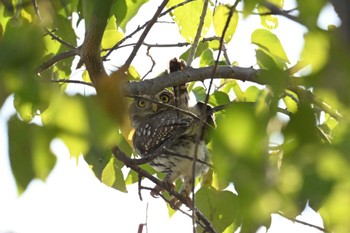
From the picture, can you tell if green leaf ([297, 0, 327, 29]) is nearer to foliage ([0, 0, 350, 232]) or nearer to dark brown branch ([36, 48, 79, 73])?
foliage ([0, 0, 350, 232])

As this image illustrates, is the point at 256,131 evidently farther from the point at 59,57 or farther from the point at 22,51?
the point at 59,57

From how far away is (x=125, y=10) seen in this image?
7.13 feet

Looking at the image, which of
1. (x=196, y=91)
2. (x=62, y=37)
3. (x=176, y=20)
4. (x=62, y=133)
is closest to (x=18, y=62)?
(x=62, y=133)

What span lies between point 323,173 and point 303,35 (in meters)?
0.14

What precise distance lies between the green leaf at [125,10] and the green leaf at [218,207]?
556mm

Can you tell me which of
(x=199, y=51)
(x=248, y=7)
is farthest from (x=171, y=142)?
(x=248, y=7)

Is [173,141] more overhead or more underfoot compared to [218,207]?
more overhead

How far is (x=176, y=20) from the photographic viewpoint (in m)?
2.63

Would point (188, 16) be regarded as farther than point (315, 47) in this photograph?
Yes

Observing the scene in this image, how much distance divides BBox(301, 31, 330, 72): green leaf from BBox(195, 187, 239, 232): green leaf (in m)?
1.41

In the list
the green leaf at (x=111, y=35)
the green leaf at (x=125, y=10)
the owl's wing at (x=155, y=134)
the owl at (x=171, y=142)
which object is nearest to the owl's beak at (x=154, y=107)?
the owl at (x=171, y=142)

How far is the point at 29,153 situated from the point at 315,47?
0.33 meters

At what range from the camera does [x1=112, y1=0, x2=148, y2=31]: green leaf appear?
216 centimetres

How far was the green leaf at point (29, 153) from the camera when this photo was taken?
878 mm
